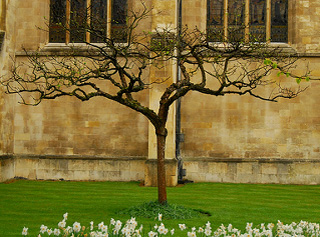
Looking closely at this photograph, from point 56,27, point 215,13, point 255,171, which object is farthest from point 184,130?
point 56,27

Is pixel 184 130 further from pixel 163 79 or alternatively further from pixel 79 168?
pixel 79 168

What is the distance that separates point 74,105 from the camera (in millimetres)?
17203

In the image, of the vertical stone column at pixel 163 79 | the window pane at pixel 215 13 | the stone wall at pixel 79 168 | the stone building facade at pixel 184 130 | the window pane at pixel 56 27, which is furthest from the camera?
the window pane at pixel 56 27

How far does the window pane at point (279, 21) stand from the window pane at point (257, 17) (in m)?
0.30

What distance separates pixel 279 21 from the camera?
17.4 metres

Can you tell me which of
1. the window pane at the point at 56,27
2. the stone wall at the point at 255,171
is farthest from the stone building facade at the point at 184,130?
the window pane at the point at 56,27

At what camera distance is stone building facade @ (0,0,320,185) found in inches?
651

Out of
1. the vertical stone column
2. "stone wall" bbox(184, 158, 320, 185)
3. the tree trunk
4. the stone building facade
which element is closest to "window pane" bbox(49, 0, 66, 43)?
the stone building facade

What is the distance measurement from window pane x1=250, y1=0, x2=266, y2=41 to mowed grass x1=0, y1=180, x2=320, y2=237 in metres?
5.32

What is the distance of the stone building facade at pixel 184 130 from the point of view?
16547mm

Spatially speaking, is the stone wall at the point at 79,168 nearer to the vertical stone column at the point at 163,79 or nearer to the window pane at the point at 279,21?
the vertical stone column at the point at 163,79

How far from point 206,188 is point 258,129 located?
9.81 ft

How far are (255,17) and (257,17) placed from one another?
7cm

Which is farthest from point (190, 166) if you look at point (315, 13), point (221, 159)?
point (315, 13)
